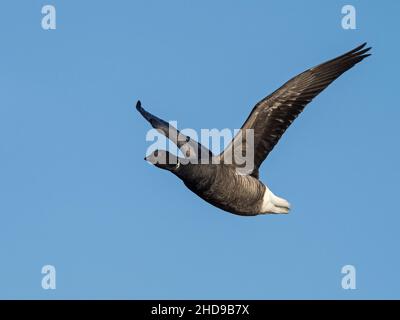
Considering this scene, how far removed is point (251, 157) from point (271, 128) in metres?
0.80

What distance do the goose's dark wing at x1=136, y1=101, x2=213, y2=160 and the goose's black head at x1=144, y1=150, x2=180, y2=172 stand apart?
1311mm

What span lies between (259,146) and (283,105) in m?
1.05

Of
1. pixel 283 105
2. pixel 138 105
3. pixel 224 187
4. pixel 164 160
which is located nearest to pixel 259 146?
pixel 283 105

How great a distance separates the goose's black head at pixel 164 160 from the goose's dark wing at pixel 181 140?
1.31 meters

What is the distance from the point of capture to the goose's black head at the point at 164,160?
15.9 metres

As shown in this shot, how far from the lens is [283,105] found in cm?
1830

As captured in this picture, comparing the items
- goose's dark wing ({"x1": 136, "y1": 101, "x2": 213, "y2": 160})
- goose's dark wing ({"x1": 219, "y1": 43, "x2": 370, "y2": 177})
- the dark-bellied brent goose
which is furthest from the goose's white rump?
goose's dark wing ({"x1": 136, "y1": 101, "x2": 213, "y2": 160})

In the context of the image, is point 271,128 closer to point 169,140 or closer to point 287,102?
point 287,102

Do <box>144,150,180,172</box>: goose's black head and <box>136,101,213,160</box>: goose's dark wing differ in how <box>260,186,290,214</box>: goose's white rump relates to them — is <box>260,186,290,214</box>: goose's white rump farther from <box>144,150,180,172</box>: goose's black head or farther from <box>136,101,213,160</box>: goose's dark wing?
<box>144,150,180,172</box>: goose's black head

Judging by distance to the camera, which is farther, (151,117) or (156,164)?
(151,117)

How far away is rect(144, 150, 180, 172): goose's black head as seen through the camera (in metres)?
15.9

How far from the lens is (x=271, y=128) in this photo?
60.3 feet
